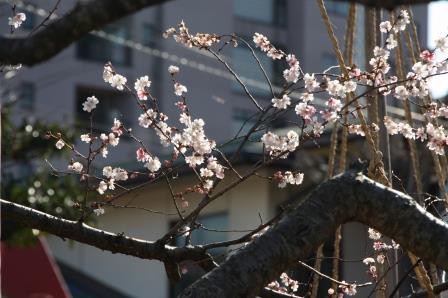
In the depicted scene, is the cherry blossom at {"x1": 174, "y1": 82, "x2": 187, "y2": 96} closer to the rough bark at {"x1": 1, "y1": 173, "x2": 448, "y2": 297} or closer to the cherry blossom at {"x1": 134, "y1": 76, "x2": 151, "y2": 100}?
the cherry blossom at {"x1": 134, "y1": 76, "x2": 151, "y2": 100}

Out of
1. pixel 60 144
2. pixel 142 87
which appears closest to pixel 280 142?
pixel 142 87

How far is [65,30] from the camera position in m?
3.03

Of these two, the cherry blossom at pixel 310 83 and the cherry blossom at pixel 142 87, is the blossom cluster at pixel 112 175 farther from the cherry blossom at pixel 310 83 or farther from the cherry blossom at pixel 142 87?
the cherry blossom at pixel 310 83

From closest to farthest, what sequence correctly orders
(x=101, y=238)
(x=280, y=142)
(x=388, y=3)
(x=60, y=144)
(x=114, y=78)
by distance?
(x=388, y=3) → (x=101, y=238) → (x=280, y=142) → (x=60, y=144) → (x=114, y=78)

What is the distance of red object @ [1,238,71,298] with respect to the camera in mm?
15656

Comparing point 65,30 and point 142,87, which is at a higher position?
point 65,30

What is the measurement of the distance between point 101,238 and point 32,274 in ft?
37.2

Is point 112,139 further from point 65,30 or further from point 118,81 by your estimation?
point 65,30

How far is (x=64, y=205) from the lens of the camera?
40.5 feet

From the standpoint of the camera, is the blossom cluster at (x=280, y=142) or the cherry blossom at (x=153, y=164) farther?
the cherry blossom at (x=153, y=164)

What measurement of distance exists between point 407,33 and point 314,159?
8185mm

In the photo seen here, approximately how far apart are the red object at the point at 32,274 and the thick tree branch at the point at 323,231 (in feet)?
37.9

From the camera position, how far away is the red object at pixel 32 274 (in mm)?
15656

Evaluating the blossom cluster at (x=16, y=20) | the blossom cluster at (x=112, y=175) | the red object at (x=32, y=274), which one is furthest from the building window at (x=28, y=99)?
the blossom cluster at (x=112, y=175)
